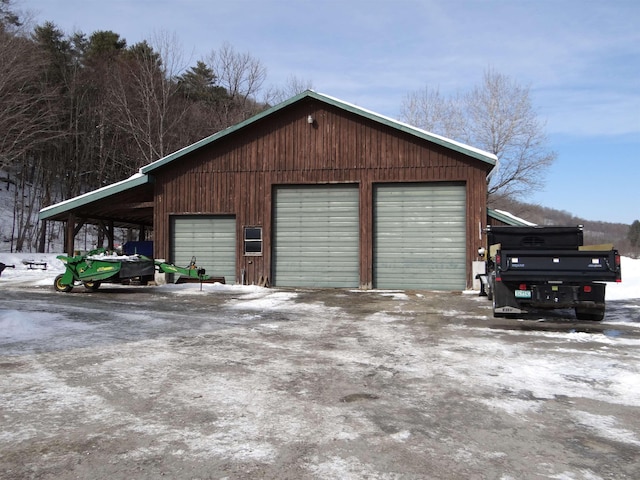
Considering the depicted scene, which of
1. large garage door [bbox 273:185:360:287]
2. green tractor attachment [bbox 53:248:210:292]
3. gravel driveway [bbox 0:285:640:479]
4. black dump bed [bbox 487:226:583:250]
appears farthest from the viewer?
large garage door [bbox 273:185:360:287]

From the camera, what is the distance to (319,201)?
17609mm

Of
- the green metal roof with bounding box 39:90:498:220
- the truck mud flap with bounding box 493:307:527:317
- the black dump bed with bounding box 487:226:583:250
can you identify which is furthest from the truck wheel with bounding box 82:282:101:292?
the black dump bed with bounding box 487:226:583:250

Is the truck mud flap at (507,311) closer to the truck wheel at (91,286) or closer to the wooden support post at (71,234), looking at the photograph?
the truck wheel at (91,286)

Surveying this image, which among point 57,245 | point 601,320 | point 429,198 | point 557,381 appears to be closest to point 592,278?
point 601,320

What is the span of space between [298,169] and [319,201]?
142 cm

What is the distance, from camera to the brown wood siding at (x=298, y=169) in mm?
16766

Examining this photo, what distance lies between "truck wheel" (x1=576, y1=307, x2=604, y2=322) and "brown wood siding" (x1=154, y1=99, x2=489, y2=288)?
6.91 m

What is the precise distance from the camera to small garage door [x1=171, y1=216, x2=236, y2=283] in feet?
59.8

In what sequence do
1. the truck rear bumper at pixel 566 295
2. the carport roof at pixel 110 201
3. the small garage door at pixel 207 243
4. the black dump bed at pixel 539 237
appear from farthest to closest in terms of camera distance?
the small garage door at pixel 207 243, the carport roof at pixel 110 201, the black dump bed at pixel 539 237, the truck rear bumper at pixel 566 295

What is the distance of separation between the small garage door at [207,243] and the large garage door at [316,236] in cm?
182

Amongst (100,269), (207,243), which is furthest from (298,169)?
(100,269)

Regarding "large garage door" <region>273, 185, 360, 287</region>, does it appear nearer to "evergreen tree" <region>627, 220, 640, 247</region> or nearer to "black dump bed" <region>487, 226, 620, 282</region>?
"black dump bed" <region>487, 226, 620, 282</region>

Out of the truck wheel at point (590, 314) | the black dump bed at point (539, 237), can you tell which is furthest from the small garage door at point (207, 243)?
the truck wheel at point (590, 314)

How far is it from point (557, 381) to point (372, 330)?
3.70 meters
